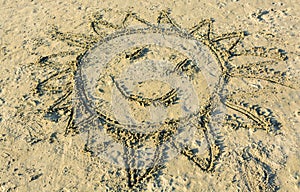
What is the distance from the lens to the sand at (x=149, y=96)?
18.3 ft

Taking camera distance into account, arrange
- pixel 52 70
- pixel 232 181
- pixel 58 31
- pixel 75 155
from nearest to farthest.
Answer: pixel 232 181 < pixel 75 155 < pixel 52 70 < pixel 58 31

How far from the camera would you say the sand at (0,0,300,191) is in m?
5.58

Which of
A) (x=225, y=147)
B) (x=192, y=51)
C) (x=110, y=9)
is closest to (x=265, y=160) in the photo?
(x=225, y=147)

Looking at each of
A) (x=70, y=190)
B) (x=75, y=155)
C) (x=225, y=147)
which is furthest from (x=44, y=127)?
(x=225, y=147)

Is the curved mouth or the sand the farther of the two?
the curved mouth

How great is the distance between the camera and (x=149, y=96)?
6426 mm

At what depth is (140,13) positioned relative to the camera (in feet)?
25.6

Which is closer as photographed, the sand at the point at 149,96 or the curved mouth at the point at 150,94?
the sand at the point at 149,96

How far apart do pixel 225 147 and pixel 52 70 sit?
345 cm

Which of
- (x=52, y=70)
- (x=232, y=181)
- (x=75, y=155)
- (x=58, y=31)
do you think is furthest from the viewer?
(x=58, y=31)

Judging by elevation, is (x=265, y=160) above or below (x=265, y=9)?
below

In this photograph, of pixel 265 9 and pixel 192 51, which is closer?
pixel 192 51

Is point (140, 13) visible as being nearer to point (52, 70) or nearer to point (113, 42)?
point (113, 42)

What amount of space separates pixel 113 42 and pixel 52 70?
129 centimetres
